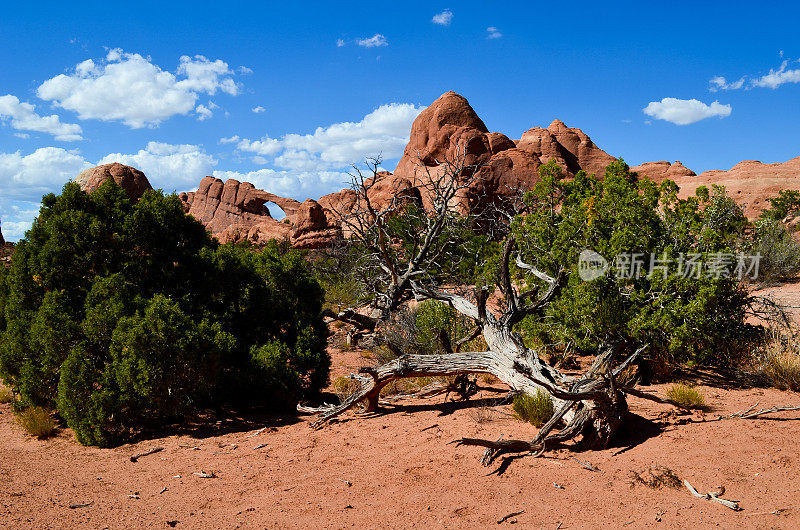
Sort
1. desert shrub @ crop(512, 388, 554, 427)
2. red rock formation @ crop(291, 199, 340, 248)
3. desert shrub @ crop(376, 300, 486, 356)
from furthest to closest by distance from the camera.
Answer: red rock formation @ crop(291, 199, 340, 248) → desert shrub @ crop(376, 300, 486, 356) → desert shrub @ crop(512, 388, 554, 427)

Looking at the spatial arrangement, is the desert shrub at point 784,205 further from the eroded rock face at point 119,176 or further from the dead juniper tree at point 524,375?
the eroded rock face at point 119,176

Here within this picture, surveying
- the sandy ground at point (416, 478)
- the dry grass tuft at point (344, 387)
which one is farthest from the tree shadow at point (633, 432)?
the dry grass tuft at point (344, 387)

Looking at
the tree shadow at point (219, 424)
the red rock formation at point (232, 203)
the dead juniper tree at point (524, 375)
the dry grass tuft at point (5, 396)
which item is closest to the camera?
the dead juniper tree at point (524, 375)

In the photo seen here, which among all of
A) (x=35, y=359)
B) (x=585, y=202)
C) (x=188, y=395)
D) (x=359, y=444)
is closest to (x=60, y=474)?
(x=188, y=395)

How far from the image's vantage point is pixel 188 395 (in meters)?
7.54

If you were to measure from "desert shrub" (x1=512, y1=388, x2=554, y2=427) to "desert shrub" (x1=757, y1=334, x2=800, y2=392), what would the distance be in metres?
3.60

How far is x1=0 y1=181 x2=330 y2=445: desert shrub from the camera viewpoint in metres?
7.02

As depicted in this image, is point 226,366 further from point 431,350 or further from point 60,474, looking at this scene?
point 431,350

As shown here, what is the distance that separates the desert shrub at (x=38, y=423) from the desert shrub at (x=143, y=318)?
0.24m

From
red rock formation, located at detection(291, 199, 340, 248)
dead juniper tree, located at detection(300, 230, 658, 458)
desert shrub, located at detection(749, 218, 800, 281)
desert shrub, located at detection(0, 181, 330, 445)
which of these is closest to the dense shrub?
dead juniper tree, located at detection(300, 230, 658, 458)

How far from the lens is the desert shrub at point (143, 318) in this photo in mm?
7016

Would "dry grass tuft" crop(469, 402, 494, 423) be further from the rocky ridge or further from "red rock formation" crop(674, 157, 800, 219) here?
"red rock formation" crop(674, 157, 800, 219)

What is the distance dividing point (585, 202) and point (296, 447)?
240 inches

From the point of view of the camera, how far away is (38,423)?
7453 mm
